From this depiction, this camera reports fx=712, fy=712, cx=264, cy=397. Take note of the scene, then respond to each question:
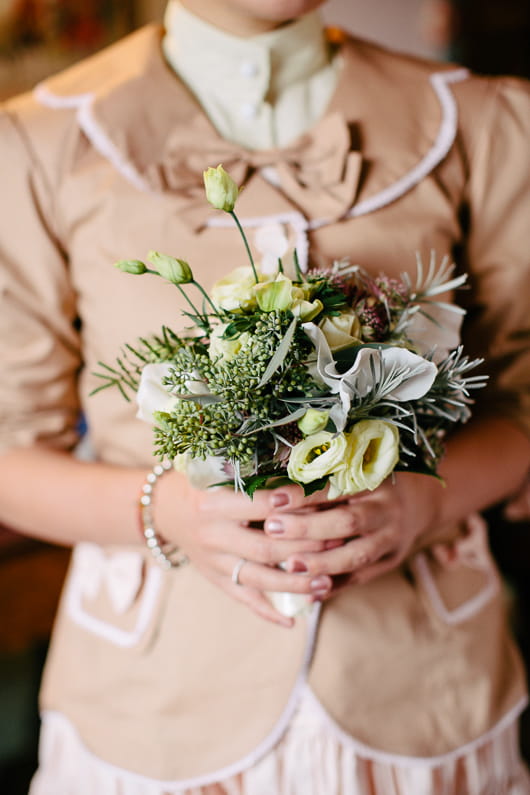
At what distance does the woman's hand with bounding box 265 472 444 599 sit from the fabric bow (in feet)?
0.79

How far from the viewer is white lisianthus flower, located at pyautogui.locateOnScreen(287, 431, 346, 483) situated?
0.56m

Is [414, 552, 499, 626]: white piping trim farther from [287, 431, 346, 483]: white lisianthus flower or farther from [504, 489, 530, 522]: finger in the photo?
[287, 431, 346, 483]: white lisianthus flower

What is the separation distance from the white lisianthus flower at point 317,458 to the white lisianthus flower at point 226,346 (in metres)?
0.09

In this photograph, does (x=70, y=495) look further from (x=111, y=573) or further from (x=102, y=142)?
(x=102, y=142)

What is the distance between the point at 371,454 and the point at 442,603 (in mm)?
353

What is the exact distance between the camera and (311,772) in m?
0.79

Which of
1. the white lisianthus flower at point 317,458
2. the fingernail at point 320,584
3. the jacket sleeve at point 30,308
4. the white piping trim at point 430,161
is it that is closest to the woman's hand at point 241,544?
the fingernail at point 320,584

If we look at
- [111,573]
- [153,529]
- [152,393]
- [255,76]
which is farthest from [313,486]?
[255,76]

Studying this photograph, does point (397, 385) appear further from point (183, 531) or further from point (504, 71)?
point (504, 71)

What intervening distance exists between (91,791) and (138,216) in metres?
0.67

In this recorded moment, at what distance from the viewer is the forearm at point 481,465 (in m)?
0.84

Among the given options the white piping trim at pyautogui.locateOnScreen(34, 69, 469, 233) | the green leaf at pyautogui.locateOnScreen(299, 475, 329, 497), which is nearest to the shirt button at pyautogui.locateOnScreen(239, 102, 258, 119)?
the white piping trim at pyautogui.locateOnScreen(34, 69, 469, 233)

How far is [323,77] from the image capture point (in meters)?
0.88

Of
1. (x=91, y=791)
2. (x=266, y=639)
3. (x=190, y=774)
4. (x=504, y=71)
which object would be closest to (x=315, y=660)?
(x=266, y=639)
